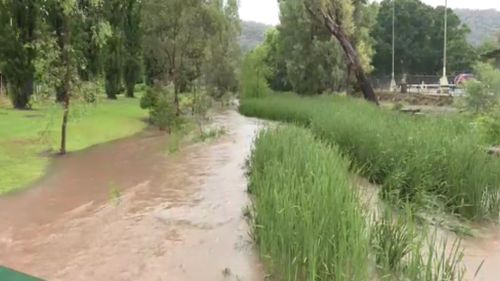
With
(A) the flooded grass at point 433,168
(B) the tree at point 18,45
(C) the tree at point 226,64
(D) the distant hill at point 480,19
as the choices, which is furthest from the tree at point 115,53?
(D) the distant hill at point 480,19

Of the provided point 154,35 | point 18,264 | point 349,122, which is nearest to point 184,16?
point 154,35

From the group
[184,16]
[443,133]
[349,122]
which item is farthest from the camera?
[184,16]

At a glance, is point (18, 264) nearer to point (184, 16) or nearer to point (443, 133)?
point (443, 133)

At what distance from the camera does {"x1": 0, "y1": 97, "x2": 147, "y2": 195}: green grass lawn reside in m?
10.8

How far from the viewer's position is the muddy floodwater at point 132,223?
543 centimetres

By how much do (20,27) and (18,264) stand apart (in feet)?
60.7

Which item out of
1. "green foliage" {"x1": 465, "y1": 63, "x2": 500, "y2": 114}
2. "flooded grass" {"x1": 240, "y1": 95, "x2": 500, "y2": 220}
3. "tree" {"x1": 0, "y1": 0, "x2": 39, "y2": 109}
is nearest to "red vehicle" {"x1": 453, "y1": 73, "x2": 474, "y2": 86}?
"green foliage" {"x1": 465, "y1": 63, "x2": 500, "y2": 114}

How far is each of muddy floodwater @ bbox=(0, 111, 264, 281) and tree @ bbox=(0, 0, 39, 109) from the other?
11.1m

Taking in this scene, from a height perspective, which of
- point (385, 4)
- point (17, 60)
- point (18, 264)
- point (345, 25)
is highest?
point (385, 4)

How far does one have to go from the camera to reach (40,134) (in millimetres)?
13109

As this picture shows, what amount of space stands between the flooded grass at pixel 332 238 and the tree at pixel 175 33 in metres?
15.5

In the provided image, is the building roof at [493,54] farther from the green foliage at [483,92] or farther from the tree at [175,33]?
the green foliage at [483,92]

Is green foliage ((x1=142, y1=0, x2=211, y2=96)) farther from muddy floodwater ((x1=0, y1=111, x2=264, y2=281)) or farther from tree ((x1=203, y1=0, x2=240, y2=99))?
muddy floodwater ((x1=0, y1=111, x2=264, y2=281))

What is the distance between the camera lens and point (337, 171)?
17.8ft
